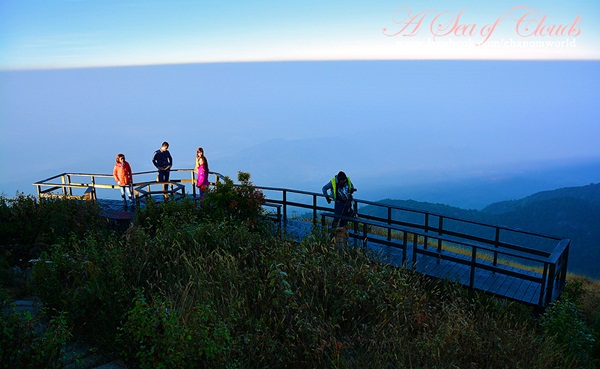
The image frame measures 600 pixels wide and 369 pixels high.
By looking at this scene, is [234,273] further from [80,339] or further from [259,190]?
[259,190]

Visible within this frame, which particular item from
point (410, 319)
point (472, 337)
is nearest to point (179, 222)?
point (410, 319)

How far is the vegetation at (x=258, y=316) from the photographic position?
16.2ft

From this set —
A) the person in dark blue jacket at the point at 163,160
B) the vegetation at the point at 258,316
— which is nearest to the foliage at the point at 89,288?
the vegetation at the point at 258,316

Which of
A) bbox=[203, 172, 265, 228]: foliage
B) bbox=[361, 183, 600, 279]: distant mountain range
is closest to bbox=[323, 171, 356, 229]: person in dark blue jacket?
bbox=[203, 172, 265, 228]: foliage

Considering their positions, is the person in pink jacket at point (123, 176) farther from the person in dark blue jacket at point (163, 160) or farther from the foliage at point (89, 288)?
the foliage at point (89, 288)

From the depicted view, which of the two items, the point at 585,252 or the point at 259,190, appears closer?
the point at 259,190

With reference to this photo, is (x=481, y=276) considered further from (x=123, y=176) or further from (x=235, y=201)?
(x=123, y=176)

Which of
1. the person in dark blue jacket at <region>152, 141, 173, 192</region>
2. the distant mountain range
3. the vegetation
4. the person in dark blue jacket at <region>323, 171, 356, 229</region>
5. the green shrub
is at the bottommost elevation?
the distant mountain range

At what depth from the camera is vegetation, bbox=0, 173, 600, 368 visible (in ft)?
16.2

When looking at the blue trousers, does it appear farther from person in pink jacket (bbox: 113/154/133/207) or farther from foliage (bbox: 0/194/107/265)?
person in pink jacket (bbox: 113/154/133/207)

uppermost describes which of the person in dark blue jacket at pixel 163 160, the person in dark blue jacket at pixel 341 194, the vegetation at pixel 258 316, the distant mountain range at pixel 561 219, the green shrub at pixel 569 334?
the person in dark blue jacket at pixel 163 160

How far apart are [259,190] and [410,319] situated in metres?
5.80

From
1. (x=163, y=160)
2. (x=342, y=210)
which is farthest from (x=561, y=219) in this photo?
(x=342, y=210)

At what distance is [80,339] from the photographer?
5.89 meters
